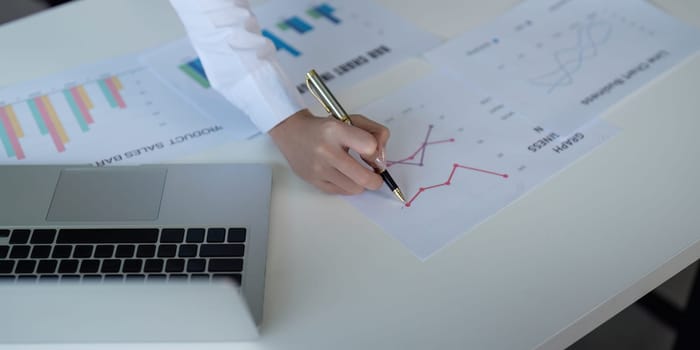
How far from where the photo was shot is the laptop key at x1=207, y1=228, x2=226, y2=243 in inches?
31.2

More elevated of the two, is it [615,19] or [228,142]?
[615,19]

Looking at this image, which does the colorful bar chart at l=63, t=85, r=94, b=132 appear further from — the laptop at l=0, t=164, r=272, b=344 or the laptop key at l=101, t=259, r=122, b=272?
the laptop key at l=101, t=259, r=122, b=272

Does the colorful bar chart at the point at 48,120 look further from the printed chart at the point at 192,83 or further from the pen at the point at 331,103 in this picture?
the pen at the point at 331,103

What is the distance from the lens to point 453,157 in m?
0.92

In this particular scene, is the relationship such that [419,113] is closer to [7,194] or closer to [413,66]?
[413,66]

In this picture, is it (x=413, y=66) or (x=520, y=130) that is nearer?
(x=520, y=130)

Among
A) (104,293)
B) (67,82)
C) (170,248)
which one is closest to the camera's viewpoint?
(104,293)

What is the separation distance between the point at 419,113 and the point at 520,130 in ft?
0.43

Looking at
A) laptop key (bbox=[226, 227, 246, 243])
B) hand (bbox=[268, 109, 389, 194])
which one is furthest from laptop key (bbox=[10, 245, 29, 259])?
hand (bbox=[268, 109, 389, 194])

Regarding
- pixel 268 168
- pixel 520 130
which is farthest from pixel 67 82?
pixel 520 130

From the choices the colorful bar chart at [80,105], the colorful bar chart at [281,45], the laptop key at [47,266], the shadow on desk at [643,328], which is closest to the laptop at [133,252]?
the laptop key at [47,266]

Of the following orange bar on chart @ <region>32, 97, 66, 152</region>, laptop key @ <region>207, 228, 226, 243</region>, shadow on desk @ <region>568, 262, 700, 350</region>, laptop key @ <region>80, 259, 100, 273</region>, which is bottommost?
→ shadow on desk @ <region>568, 262, 700, 350</region>

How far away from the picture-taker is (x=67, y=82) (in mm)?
1052

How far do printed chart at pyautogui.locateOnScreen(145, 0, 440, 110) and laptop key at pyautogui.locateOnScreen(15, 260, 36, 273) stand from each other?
337 millimetres
